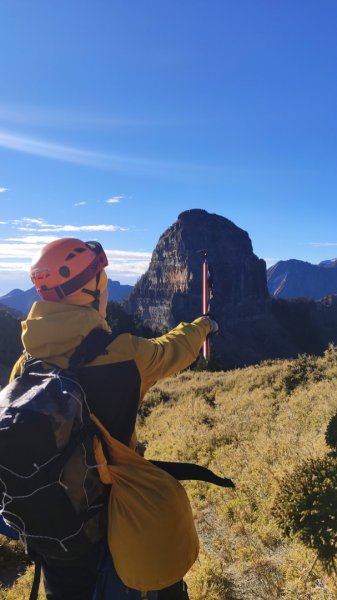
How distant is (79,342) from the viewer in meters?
2.58

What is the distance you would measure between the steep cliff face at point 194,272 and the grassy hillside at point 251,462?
110 meters

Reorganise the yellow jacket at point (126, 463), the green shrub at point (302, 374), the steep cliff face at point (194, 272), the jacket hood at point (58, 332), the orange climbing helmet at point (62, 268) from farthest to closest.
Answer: the steep cliff face at point (194, 272)
the green shrub at point (302, 374)
the orange climbing helmet at point (62, 268)
the jacket hood at point (58, 332)
the yellow jacket at point (126, 463)

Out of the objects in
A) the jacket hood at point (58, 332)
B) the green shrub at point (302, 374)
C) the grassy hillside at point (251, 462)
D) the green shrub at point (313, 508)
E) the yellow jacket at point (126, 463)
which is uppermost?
the jacket hood at point (58, 332)

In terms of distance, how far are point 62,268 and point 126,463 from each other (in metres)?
1.25

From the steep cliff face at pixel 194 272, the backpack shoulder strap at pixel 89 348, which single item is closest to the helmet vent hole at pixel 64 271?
the backpack shoulder strap at pixel 89 348

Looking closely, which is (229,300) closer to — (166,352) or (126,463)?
(166,352)

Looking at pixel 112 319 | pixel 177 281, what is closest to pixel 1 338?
pixel 112 319

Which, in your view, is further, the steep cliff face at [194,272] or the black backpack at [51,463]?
the steep cliff face at [194,272]

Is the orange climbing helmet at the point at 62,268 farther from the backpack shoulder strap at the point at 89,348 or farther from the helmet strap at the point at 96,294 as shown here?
the backpack shoulder strap at the point at 89,348

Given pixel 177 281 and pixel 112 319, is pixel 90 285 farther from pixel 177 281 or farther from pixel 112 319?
pixel 177 281

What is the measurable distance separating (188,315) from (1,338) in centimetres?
7967

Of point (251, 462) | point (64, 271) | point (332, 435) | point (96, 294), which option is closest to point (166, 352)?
point (96, 294)

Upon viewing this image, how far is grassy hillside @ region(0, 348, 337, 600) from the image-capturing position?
4496 mm

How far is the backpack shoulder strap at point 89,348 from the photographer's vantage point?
2.52m
